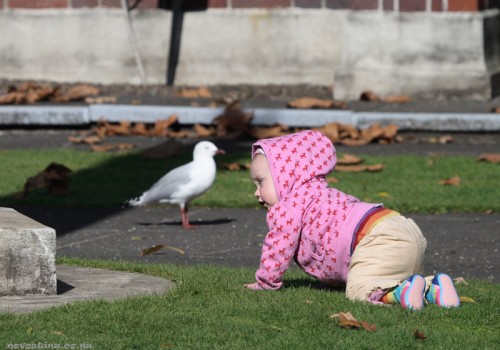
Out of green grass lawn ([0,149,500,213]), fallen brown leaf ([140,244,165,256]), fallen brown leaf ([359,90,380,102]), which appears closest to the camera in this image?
fallen brown leaf ([140,244,165,256])

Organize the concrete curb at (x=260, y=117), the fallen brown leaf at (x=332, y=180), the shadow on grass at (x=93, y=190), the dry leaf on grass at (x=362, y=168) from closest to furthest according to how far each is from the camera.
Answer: the shadow on grass at (x=93, y=190), the fallen brown leaf at (x=332, y=180), the dry leaf on grass at (x=362, y=168), the concrete curb at (x=260, y=117)

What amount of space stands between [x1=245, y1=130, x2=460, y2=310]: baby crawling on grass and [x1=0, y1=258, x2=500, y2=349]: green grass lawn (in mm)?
100

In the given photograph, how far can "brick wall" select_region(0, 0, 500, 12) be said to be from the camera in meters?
15.0

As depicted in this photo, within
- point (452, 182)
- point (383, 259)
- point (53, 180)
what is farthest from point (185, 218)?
point (383, 259)

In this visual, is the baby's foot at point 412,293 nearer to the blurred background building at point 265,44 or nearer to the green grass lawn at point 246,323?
the green grass lawn at point 246,323

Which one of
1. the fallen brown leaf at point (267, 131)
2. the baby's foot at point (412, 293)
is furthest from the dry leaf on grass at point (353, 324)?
the fallen brown leaf at point (267, 131)

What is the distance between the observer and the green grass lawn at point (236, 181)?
10.3m

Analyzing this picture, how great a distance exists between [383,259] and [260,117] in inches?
301

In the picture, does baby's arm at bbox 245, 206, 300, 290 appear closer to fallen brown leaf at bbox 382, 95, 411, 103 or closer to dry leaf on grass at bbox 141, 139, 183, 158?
dry leaf on grass at bbox 141, 139, 183, 158

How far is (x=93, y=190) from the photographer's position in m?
10.9

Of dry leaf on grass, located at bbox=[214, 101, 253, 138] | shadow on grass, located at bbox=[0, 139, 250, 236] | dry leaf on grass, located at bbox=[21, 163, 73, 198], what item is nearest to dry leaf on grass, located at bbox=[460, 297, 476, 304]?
shadow on grass, located at bbox=[0, 139, 250, 236]

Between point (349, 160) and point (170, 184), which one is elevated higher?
point (170, 184)

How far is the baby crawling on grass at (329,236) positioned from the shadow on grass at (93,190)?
3.12m

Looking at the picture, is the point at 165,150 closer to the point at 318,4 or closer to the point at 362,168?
the point at 362,168
